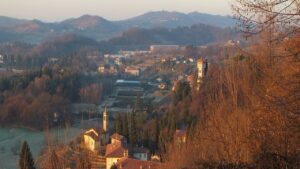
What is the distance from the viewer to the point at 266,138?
402 centimetres

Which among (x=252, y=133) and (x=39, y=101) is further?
(x=39, y=101)

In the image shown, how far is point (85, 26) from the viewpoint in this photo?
10312 cm

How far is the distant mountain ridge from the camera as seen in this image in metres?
82.2

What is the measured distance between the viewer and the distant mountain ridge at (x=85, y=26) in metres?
82.2

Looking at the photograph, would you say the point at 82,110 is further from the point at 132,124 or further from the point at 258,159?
the point at 258,159

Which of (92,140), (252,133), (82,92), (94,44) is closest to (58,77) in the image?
(82,92)

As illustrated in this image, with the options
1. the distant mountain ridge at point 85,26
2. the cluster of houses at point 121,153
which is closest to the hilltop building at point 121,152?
the cluster of houses at point 121,153

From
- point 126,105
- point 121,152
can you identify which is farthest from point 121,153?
point 126,105

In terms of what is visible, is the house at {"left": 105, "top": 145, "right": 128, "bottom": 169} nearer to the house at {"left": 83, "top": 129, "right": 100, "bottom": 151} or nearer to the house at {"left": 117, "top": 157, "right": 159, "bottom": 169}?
the house at {"left": 117, "top": 157, "right": 159, "bottom": 169}

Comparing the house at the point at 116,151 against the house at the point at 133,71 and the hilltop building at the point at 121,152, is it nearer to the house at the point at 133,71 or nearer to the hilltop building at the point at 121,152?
the hilltop building at the point at 121,152

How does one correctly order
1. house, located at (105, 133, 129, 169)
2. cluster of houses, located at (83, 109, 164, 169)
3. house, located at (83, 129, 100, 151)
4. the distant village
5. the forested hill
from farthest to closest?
1. the forested hill
2. house, located at (83, 129, 100, 151)
3. house, located at (105, 133, 129, 169)
4. the distant village
5. cluster of houses, located at (83, 109, 164, 169)

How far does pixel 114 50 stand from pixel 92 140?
47.2 m

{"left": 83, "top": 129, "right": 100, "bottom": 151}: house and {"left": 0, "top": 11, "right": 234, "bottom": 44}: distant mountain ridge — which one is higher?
{"left": 0, "top": 11, "right": 234, "bottom": 44}: distant mountain ridge

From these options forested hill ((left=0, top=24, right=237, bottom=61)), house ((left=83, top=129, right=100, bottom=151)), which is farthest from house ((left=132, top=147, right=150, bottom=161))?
forested hill ((left=0, top=24, right=237, bottom=61))
